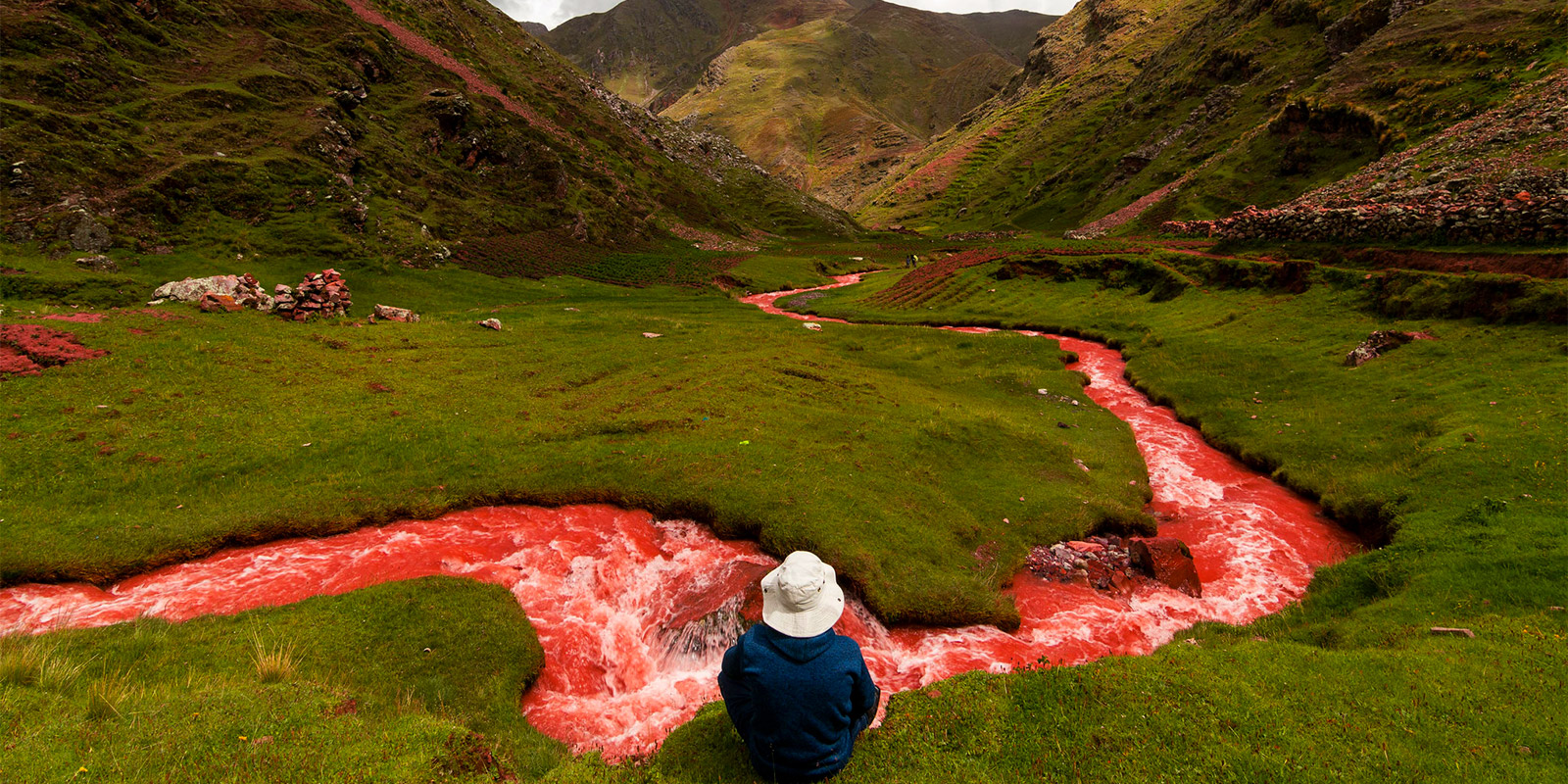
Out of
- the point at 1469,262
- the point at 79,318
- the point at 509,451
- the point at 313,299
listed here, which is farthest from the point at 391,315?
the point at 1469,262

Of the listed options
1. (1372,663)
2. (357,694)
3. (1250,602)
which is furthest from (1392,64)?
(357,694)

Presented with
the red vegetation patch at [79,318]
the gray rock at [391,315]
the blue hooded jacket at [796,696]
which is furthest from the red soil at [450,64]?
the blue hooded jacket at [796,696]

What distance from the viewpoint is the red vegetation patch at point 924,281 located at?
69550mm

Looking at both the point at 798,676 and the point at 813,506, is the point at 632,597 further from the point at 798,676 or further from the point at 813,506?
the point at 798,676

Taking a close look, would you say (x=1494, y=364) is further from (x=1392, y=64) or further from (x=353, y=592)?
(x=1392, y=64)

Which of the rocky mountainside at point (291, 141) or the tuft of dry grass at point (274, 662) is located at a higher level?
the rocky mountainside at point (291, 141)

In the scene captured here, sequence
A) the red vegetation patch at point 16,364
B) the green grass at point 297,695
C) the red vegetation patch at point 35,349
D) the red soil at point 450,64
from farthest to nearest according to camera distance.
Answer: the red soil at point 450,64 < the red vegetation patch at point 35,349 < the red vegetation patch at point 16,364 < the green grass at point 297,695

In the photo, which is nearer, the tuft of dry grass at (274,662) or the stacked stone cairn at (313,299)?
the tuft of dry grass at (274,662)

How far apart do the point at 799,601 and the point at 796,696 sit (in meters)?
1.30

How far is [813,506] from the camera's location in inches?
752

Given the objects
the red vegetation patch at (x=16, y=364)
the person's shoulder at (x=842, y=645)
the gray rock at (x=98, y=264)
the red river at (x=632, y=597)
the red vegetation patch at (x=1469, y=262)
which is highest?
the red vegetation patch at (x=1469, y=262)

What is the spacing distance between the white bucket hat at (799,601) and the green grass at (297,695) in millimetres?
4589

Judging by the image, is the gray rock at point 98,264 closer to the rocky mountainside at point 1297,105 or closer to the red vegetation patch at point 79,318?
the red vegetation patch at point 79,318

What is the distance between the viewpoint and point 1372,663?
9922 mm
